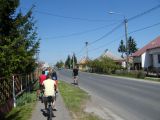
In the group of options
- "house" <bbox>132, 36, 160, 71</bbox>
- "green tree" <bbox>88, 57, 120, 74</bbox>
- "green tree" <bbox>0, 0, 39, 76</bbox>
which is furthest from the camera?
"green tree" <bbox>88, 57, 120, 74</bbox>

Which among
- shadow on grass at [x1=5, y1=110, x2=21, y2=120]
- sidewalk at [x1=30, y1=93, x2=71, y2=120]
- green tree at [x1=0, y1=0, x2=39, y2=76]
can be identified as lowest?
shadow on grass at [x1=5, y1=110, x2=21, y2=120]

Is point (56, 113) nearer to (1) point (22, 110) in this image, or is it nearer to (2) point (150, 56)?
(1) point (22, 110)

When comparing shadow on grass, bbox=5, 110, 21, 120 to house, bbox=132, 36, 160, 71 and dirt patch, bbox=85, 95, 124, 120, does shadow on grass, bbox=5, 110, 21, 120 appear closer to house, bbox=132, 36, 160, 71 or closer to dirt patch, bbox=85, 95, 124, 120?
dirt patch, bbox=85, 95, 124, 120

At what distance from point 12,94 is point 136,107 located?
5.23 meters

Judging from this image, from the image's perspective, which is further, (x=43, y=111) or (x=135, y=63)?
(x=135, y=63)

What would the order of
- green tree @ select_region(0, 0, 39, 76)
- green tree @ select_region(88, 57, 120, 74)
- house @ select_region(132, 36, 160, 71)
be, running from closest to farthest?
green tree @ select_region(0, 0, 39, 76), house @ select_region(132, 36, 160, 71), green tree @ select_region(88, 57, 120, 74)

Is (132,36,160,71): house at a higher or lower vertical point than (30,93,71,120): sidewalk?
higher

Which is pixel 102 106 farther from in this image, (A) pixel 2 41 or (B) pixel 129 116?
(A) pixel 2 41

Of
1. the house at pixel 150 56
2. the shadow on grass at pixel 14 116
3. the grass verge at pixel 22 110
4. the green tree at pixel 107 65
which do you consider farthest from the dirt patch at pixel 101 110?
the green tree at pixel 107 65

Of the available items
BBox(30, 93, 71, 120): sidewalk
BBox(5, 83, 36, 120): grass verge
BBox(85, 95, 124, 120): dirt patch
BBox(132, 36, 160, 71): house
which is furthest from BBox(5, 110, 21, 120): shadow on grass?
BBox(132, 36, 160, 71): house

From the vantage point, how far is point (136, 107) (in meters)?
15.3

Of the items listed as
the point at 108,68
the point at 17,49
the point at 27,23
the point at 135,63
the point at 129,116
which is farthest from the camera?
the point at 135,63

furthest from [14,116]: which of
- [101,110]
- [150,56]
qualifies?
[150,56]

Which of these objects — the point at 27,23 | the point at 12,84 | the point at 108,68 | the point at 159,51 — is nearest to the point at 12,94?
the point at 12,84
